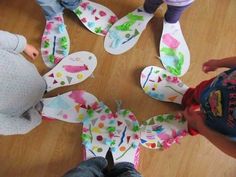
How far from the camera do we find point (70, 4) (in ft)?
3.68

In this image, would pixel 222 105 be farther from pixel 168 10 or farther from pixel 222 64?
pixel 168 10

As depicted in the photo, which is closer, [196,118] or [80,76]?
[196,118]

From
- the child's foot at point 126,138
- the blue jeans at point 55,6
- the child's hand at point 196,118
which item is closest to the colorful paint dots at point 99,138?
the child's foot at point 126,138

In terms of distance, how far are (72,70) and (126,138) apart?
301 millimetres

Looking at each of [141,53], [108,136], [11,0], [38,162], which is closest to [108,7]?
[141,53]

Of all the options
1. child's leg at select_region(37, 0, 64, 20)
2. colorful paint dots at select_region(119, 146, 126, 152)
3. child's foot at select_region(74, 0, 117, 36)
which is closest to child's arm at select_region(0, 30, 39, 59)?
child's leg at select_region(37, 0, 64, 20)

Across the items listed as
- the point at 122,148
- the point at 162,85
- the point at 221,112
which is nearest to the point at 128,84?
the point at 162,85

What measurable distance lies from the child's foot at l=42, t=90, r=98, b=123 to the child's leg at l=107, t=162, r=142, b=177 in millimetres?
214

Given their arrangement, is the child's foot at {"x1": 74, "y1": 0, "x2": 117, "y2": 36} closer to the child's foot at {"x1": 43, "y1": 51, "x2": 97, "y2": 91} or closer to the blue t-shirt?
the child's foot at {"x1": 43, "y1": 51, "x2": 97, "y2": 91}

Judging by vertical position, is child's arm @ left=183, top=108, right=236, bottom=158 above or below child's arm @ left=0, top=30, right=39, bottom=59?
below

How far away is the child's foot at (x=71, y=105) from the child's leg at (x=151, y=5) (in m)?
0.36

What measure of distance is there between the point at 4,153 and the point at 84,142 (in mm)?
283

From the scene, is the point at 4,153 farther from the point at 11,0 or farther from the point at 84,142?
the point at 11,0

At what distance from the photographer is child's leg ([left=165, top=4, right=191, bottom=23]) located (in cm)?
102
